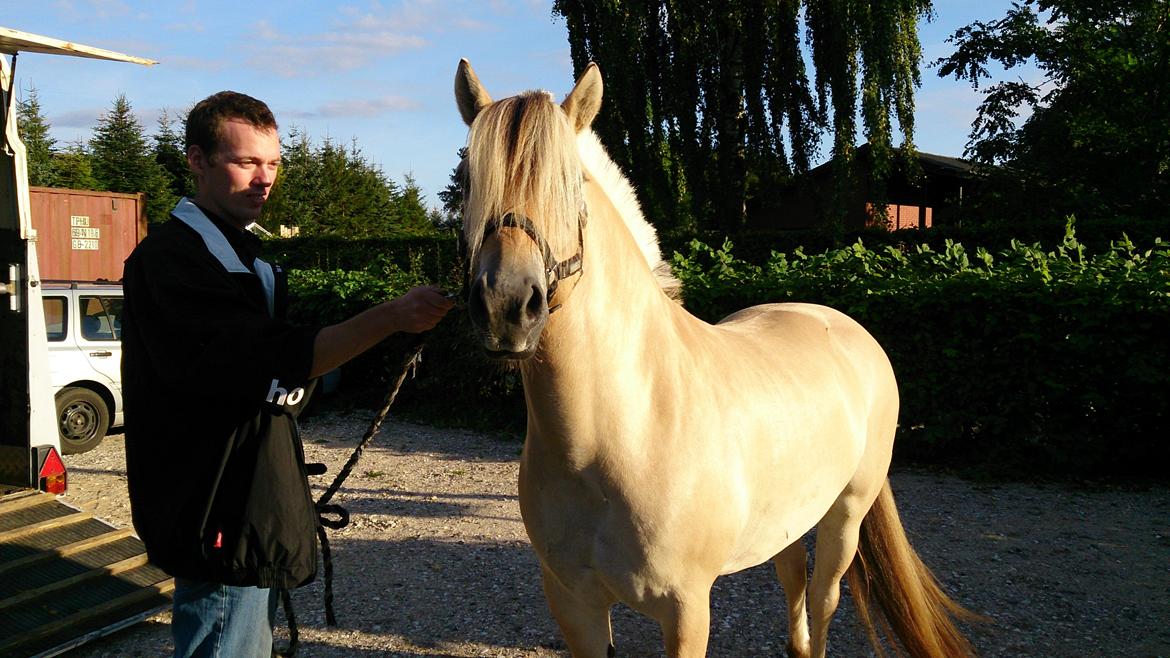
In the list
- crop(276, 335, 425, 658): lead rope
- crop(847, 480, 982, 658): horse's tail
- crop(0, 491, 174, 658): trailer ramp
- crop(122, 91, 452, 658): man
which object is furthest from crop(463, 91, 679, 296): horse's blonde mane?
crop(0, 491, 174, 658): trailer ramp

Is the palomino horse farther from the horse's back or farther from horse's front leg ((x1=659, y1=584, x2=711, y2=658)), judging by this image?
the horse's back

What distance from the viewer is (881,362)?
3406 millimetres

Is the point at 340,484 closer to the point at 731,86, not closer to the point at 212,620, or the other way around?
the point at 212,620

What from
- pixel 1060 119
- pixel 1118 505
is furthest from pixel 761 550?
pixel 1060 119

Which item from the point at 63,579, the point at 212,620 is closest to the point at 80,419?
the point at 63,579

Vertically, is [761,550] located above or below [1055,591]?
above

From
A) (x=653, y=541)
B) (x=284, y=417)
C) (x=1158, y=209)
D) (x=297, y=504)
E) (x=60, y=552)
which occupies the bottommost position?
(x=60, y=552)

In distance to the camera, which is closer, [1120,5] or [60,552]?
[60,552]

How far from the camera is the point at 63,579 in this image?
3723mm

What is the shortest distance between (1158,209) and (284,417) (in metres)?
17.3

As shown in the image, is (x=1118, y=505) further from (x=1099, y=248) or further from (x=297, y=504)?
(x=1099, y=248)

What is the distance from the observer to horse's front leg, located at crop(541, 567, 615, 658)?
2188mm

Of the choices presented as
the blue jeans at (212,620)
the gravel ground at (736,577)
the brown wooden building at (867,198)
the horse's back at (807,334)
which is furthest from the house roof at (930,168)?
the blue jeans at (212,620)

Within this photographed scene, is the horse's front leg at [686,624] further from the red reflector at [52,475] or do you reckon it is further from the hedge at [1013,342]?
the hedge at [1013,342]
